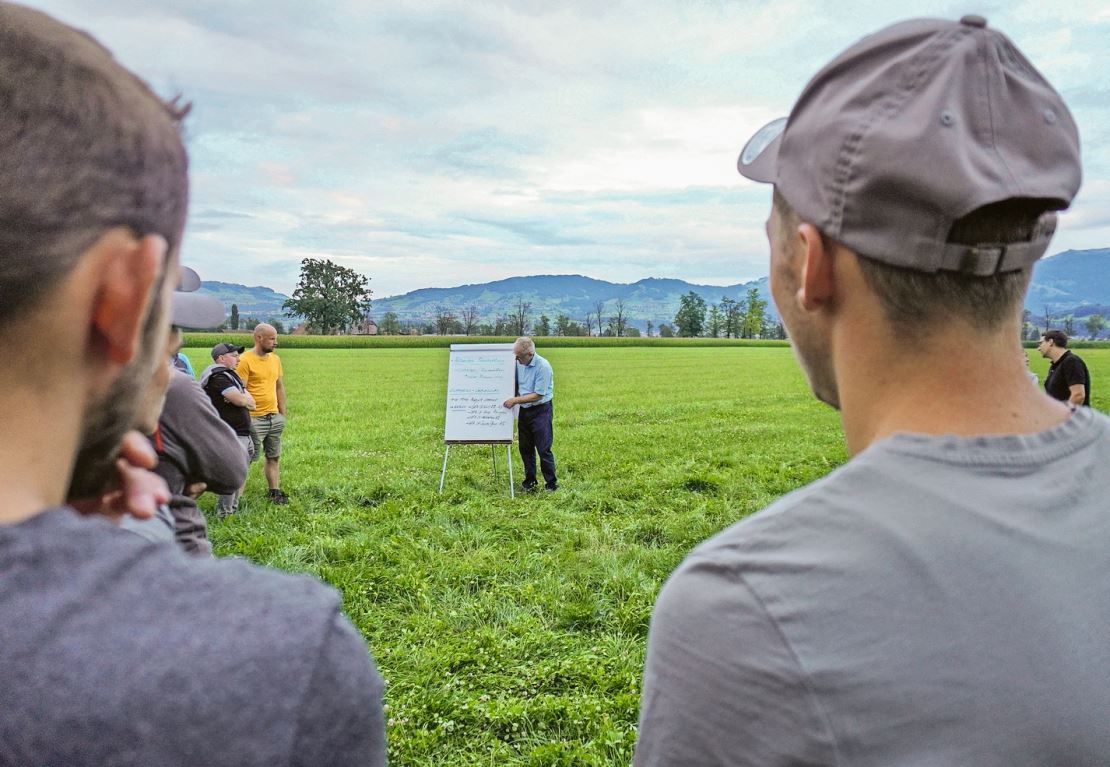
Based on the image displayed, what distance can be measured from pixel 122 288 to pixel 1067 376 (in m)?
12.5

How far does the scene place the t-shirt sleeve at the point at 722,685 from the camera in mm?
955

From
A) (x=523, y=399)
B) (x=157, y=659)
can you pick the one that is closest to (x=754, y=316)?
(x=523, y=399)

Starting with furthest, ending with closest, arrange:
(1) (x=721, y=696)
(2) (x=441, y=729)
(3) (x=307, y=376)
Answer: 1. (3) (x=307, y=376)
2. (2) (x=441, y=729)
3. (1) (x=721, y=696)

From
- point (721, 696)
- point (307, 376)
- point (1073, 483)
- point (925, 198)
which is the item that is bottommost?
point (307, 376)

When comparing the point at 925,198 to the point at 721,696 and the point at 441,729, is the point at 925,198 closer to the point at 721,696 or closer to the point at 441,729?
the point at 721,696

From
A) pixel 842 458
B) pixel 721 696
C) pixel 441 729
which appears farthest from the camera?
pixel 842 458

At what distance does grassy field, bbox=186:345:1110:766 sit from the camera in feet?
15.5

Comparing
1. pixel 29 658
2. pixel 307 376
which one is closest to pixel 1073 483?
pixel 29 658

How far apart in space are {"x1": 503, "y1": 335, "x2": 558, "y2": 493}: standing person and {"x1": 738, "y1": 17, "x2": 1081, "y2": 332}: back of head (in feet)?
31.7

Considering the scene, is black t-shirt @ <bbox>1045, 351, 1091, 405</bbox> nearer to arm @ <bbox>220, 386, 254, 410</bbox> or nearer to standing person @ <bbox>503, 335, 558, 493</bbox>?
standing person @ <bbox>503, 335, 558, 493</bbox>

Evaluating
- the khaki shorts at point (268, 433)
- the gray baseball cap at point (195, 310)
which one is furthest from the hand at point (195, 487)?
the khaki shorts at point (268, 433)

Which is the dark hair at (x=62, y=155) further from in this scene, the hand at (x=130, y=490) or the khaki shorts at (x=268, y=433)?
the khaki shorts at (x=268, y=433)

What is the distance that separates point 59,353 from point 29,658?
11.9 inches

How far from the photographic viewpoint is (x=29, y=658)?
0.72m
